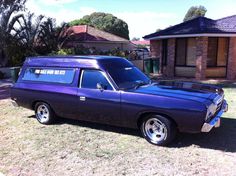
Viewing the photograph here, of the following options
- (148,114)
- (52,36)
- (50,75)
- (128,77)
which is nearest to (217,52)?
(52,36)

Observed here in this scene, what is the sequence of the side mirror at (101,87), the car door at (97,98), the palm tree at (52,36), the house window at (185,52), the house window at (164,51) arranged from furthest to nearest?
the palm tree at (52,36)
the house window at (164,51)
the house window at (185,52)
the side mirror at (101,87)
the car door at (97,98)

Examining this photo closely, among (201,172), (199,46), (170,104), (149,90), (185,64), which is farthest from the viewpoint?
(185,64)

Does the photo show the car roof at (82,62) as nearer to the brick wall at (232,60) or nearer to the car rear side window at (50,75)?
the car rear side window at (50,75)

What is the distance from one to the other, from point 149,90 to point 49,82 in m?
2.49

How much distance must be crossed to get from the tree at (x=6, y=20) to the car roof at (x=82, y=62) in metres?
13.7

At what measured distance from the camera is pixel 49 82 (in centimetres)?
753

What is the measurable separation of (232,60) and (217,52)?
90cm

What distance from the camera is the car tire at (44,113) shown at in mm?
7633

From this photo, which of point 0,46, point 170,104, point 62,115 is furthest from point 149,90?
point 0,46

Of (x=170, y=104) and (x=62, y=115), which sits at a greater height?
(x=170, y=104)

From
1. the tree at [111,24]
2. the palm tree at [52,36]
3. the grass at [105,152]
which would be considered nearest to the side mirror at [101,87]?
the grass at [105,152]

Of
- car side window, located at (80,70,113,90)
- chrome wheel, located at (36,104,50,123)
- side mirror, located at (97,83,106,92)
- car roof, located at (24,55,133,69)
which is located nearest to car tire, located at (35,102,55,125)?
chrome wheel, located at (36,104,50,123)

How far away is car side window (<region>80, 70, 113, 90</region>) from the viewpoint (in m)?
6.69

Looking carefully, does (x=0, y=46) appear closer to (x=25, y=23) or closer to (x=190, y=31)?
(x=25, y=23)
